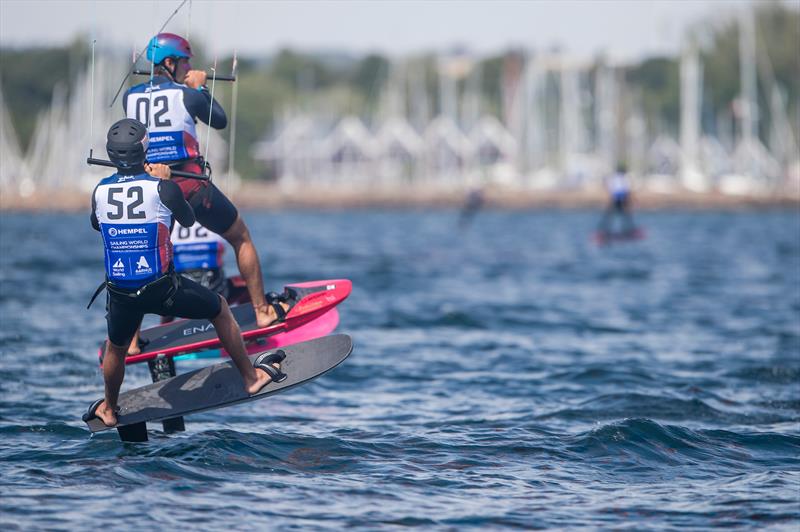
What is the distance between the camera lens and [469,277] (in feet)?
100.0

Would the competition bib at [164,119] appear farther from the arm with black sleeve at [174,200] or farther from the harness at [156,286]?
the harness at [156,286]

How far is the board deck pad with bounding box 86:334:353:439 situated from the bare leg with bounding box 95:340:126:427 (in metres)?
0.08

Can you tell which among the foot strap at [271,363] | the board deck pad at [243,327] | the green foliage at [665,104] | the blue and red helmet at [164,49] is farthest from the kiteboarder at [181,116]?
the green foliage at [665,104]

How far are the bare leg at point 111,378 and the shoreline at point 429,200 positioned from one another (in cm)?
7288

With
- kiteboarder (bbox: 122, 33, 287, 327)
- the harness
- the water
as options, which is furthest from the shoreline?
the harness

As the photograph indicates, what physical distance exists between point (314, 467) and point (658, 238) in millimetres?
45115

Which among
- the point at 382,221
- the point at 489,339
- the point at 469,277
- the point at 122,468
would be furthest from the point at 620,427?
the point at 382,221

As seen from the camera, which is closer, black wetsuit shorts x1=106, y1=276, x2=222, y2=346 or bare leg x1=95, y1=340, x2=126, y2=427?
black wetsuit shorts x1=106, y1=276, x2=222, y2=346

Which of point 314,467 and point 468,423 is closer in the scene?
point 314,467

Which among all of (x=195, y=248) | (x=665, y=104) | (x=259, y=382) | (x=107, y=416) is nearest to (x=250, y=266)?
(x=259, y=382)

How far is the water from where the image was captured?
830 cm

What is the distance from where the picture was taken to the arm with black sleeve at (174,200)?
8758mm

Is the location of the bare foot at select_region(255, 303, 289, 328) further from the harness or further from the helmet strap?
the helmet strap

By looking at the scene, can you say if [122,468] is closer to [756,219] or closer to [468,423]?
[468,423]
